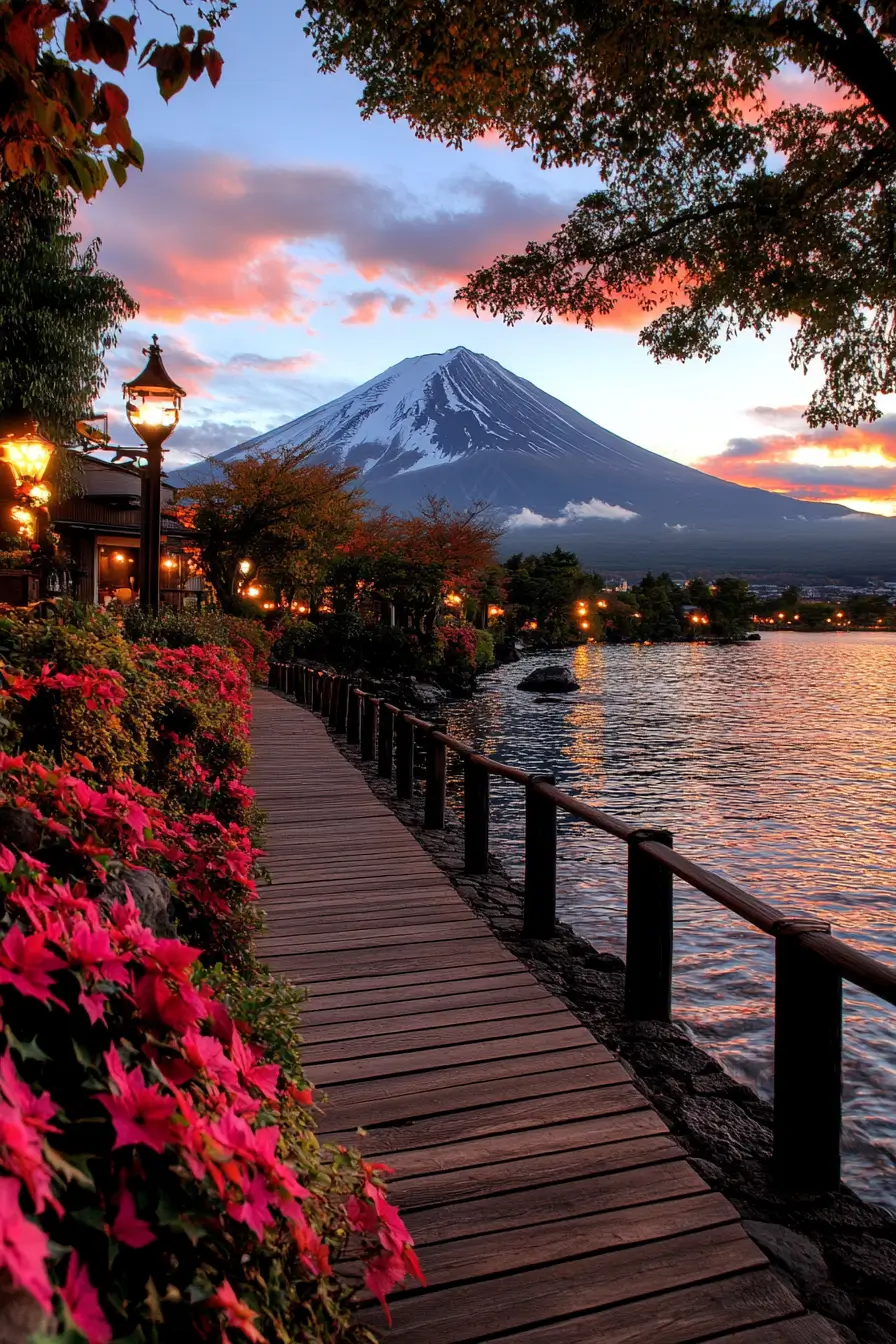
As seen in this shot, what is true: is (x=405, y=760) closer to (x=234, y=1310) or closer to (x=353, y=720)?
(x=353, y=720)

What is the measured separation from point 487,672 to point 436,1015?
42.2m

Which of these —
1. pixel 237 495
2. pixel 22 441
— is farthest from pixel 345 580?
pixel 22 441

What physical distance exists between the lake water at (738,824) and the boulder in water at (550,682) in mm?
792

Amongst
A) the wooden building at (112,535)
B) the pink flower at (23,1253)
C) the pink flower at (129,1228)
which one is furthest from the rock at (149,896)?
the wooden building at (112,535)

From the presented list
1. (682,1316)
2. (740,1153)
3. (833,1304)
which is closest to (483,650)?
(740,1153)

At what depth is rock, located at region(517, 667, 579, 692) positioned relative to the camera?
1406 inches

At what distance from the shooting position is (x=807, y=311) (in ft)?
30.6

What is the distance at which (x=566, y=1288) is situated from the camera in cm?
224

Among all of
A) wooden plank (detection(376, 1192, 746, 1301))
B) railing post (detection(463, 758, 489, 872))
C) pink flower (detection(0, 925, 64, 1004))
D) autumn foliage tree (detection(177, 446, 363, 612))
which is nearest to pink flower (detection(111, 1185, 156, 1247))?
pink flower (detection(0, 925, 64, 1004))

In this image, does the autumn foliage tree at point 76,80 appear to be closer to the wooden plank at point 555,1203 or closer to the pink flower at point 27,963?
the pink flower at point 27,963

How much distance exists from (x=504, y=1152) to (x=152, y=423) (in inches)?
317

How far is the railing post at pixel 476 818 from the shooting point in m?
6.24

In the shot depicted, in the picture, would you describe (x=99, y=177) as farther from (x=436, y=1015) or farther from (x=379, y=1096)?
(x=436, y=1015)

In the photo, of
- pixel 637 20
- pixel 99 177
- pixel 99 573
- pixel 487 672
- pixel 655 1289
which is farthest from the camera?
pixel 487 672
